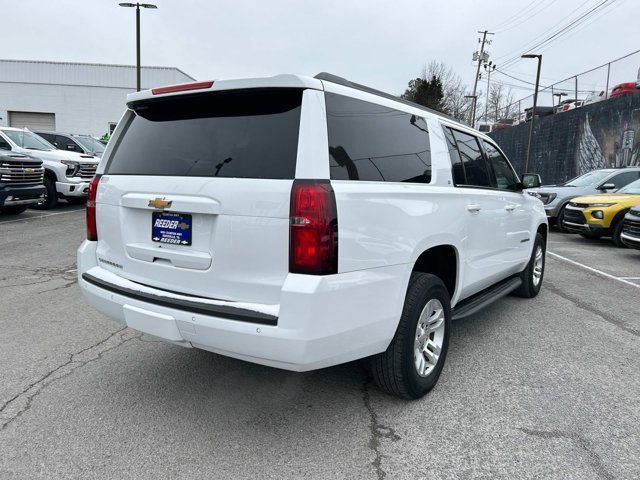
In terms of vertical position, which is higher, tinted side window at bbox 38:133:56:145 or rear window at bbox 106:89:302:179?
tinted side window at bbox 38:133:56:145

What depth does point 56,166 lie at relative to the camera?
478 inches

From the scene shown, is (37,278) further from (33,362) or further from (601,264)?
(601,264)

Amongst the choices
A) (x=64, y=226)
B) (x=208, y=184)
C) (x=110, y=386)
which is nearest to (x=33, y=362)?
(x=110, y=386)

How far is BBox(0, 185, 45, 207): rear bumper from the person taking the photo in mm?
9913

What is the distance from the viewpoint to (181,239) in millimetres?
2619

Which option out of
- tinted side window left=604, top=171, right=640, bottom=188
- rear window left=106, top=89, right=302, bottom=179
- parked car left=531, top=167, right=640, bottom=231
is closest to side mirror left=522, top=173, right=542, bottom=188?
rear window left=106, top=89, right=302, bottom=179

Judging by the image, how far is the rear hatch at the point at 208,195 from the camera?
7.73ft

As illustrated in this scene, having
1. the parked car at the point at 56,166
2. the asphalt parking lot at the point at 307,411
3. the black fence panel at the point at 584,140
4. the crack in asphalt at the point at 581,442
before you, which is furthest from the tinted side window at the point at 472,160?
the black fence panel at the point at 584,140

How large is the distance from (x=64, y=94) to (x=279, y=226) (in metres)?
48.8

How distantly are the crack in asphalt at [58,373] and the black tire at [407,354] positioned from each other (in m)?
2.16

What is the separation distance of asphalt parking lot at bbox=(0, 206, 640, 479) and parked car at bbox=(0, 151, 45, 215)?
6550 mm

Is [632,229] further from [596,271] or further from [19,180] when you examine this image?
[19,180]

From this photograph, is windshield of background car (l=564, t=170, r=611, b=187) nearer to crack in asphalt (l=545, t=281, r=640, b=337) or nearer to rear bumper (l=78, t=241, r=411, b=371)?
crack in asphalt (l=545, t=281, r=640, b=337)

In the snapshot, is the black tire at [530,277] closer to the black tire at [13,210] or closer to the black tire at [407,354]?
the black tire at [407,354]
